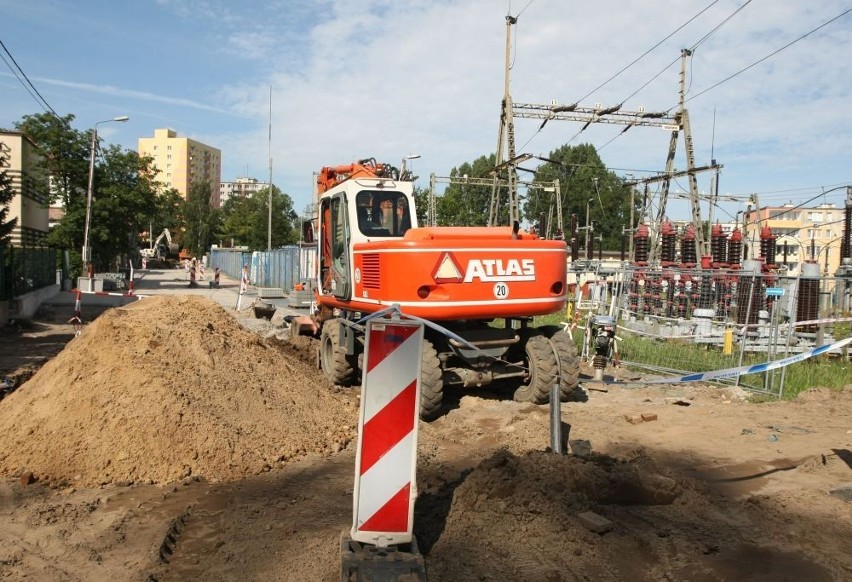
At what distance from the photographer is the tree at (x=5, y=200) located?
16641mm

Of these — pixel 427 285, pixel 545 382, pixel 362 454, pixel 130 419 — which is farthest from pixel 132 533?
pixel 545 382

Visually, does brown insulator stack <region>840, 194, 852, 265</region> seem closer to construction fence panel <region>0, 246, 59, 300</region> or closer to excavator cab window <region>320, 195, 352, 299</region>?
excavator cab window <region>320, 195, 352, 299</region>

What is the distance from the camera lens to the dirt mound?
18.1ft

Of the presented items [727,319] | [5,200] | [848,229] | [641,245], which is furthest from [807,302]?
[5,200]

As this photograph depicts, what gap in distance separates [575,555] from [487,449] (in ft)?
8.88

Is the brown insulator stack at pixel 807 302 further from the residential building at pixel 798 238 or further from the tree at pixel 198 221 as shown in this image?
the tree at pixel 198 221

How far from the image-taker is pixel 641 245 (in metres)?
24.1

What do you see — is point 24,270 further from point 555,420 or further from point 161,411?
point 555,420

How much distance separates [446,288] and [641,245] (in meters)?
18.3

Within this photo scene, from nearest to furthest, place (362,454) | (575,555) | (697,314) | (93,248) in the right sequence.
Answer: (362,454)
(575,555)
(697,314)
(93,248)

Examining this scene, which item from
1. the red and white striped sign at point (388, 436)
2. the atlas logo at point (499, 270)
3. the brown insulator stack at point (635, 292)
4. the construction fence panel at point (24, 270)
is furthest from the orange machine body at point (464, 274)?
the construction fence panel at point (24, 270)

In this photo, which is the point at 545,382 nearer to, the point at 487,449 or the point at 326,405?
the point at 487,449

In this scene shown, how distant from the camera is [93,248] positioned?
33812 mm

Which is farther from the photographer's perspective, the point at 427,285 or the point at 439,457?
the point at 427,285
